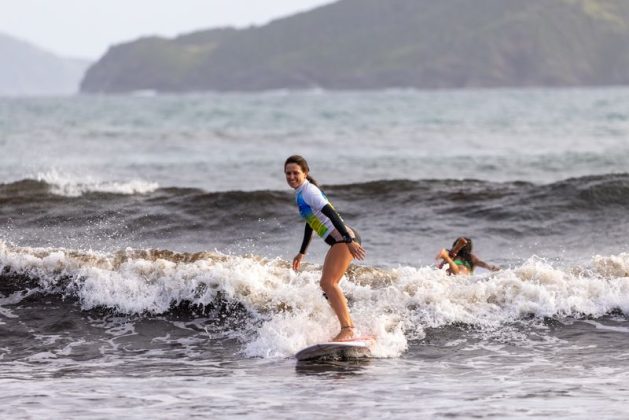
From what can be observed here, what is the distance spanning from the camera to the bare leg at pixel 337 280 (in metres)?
12.0

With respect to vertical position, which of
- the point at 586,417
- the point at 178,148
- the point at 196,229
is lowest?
the point at 586,417

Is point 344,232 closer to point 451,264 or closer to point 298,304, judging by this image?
point 298,304

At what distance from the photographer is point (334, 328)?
12.9 meters

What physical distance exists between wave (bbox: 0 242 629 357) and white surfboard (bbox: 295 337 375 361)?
758mm

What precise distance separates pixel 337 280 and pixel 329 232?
566 millimetres

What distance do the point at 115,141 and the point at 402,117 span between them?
97.5 ft

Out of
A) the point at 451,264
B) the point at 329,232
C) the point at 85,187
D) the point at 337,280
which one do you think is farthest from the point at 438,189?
the point at 329,232

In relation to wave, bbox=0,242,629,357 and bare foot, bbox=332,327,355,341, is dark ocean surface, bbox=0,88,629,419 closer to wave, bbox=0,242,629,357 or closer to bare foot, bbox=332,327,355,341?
wave, bbox=0,242,629,357

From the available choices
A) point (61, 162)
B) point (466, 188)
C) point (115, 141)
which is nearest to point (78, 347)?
point (466, 188)

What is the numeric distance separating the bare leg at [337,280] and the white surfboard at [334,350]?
16 cm

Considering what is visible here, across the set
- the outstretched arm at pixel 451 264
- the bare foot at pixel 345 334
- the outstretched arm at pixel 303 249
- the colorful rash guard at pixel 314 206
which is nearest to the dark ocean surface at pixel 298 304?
the bare foot at pixel 345 334

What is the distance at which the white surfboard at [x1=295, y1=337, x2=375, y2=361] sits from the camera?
11.9 metres

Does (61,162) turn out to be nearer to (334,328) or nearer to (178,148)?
(178,148)

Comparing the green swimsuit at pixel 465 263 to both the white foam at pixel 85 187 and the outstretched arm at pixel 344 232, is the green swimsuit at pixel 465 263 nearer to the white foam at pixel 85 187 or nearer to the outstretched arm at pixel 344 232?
the outstretched arm at pixel 344 232
